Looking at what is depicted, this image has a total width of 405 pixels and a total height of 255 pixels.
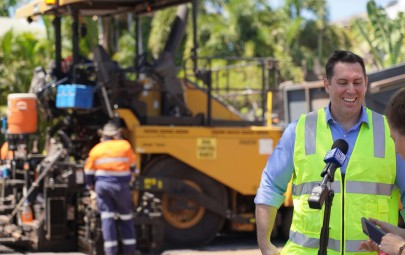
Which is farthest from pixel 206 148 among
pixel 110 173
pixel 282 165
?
pixel 282 165

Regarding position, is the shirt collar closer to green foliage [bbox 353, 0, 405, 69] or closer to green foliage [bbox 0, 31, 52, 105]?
green foliage [bbox 353, 0, 405, 69]

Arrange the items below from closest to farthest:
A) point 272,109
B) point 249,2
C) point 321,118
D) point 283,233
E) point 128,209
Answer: point 321,118
point 128,209
point 283,233
point 272,109
point 249,2

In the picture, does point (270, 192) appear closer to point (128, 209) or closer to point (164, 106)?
point (128, 209)

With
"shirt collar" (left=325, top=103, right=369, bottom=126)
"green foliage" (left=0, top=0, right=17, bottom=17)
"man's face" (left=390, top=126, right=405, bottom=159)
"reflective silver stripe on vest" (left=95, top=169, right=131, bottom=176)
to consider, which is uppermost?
"green foliage" (left=0, top=0, right=17, bottom=17)

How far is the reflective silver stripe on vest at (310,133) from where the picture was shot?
170 inches

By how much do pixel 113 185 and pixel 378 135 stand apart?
22.8 ft

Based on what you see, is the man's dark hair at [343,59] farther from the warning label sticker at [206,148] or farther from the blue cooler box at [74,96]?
the warning label sticker at [206,148]

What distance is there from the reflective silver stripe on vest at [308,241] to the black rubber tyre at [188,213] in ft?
25.4

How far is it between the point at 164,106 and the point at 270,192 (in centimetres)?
797

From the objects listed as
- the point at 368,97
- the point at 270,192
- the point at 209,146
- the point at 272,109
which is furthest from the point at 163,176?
the point at 270,192

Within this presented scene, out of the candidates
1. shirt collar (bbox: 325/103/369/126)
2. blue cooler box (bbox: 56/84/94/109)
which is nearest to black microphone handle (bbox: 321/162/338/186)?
shirt collar (bbox: 325/103/369/126)

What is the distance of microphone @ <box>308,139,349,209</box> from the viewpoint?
3544 millimetres

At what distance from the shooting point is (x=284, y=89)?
40.3ft

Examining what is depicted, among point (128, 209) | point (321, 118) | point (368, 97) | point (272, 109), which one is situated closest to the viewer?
point (321, 118)
